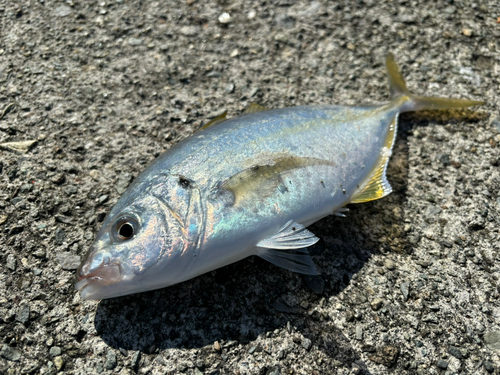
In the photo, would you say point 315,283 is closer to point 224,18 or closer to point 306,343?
point 306,343

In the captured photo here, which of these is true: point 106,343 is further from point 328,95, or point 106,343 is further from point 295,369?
point 328,95

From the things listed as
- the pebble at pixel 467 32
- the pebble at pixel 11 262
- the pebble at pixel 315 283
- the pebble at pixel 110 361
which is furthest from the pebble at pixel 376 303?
the pebble at pixel 467 32

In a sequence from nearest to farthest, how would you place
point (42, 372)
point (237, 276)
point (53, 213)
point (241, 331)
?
1. point (42, 372)
2. point (241, 331)
3. point (237, 276)
4. point (53, 213)

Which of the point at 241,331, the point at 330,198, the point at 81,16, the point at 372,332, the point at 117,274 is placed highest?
the point at 81,16

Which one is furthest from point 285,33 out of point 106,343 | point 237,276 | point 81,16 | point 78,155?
point 106,343

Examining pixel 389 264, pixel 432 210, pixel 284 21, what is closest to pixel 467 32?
pixel 284 21

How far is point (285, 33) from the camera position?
360 centimetres

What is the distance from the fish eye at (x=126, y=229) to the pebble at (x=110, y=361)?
643 mm

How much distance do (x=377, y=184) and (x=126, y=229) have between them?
5.16 ft

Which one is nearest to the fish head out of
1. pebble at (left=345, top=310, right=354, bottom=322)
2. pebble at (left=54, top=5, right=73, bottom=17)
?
pebble at (left=345, top=310, right=354, bottom=322)

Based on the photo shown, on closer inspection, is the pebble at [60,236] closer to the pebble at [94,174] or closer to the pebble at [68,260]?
the pebble at [68,260]

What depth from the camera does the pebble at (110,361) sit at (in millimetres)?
2119

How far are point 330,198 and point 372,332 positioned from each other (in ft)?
2.59

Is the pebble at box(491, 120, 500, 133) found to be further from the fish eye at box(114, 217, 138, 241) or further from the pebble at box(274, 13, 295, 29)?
the fish eye at box(114, 217, 138, 241)
